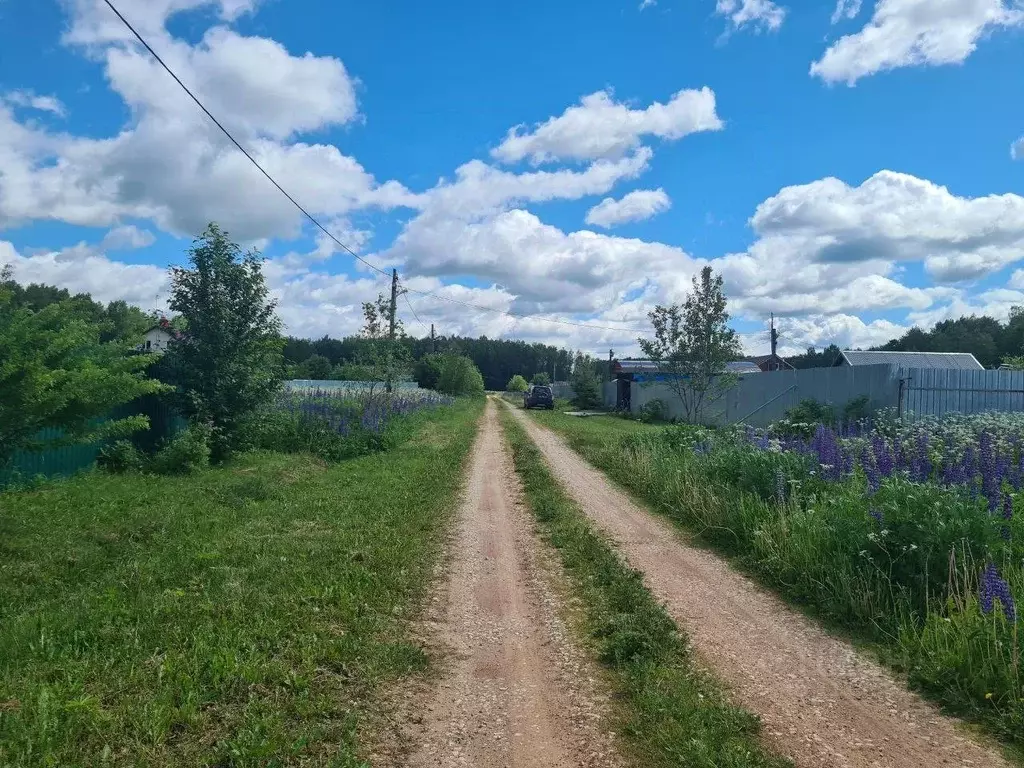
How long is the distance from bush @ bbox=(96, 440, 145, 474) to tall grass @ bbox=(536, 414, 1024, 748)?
9189 millimetres

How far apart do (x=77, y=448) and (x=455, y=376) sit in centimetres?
4701

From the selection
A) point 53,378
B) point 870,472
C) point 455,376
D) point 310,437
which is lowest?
point 310,437

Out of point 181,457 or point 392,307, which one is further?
point 392,307

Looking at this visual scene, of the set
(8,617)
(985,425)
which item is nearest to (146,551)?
(8,617)

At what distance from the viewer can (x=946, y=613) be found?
206 inches

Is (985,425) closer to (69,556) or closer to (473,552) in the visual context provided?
(473,552)

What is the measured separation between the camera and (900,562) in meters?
5.75

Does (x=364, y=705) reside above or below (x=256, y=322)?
below

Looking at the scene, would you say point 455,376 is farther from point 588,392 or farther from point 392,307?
point 392,307

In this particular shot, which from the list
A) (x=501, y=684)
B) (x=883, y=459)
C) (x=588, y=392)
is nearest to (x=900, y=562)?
(x=883, y=459)

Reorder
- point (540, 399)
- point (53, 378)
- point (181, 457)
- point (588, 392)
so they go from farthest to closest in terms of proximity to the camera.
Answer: point (588, 392) → point (540, 399) → point (181, 457) → point (53, 378)

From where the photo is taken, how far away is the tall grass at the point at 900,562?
14.2 feet

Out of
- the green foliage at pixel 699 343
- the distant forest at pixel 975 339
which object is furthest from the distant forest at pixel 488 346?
the green foliage at pixel 699 343

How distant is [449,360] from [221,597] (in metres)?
54.2
